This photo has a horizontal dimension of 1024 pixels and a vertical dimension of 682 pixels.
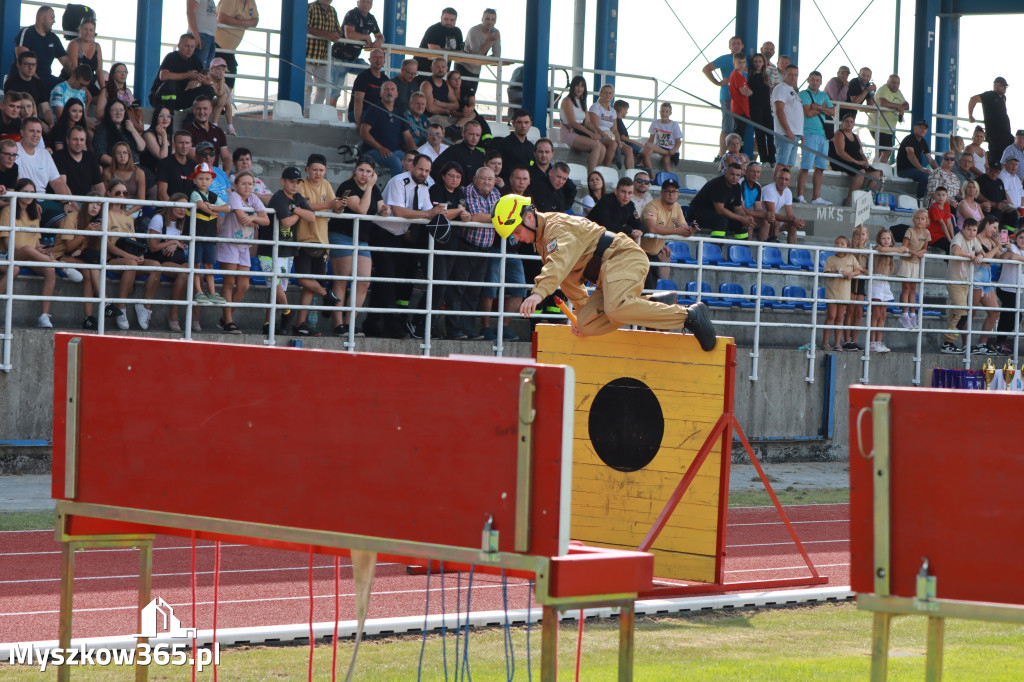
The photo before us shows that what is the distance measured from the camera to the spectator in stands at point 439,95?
17.7 meters

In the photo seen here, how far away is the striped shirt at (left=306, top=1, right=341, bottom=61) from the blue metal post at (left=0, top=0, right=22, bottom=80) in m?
4.44

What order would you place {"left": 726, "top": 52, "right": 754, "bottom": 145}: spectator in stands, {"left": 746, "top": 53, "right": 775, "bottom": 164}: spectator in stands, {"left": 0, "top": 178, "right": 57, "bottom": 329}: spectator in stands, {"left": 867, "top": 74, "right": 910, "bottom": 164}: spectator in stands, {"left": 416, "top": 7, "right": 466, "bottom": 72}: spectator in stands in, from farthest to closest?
1. {"left": 867, "top": 74, "right": 910, "bottom": 164}: spectator in stands
2. {"left": 726, "top": 52, "right": 754, "bottom": 145}: spectator in stands
3. {"left": 746, "top": 53, "right": 775, "bottom": 164}: spectator in stands
4. {"left": 416, "top": 7, "right": 466, "bottom": 72}: spectator in stands
5. {"left": 0, "top": 178, "right": 57, "bottom": 329}: spectator in stands

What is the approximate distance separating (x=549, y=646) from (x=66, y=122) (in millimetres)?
11047

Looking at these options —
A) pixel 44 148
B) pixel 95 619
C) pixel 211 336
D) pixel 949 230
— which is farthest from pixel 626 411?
pixel 949 230

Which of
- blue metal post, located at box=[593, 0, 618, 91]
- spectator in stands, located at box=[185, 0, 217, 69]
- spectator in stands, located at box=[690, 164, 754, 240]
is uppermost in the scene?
blue metal post, located at box=[593, 0, 618, 91]

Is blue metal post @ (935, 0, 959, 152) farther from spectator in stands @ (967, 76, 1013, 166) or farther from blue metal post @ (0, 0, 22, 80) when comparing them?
blue metal post @ (0, 0, 22, 80)

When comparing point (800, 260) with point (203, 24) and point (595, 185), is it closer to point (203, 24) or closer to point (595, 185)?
point (595, 185)

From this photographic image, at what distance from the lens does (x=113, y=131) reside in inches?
550

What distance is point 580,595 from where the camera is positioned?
4160mm

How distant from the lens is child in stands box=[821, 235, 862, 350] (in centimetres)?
1752

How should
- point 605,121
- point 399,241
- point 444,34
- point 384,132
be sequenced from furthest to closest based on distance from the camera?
Result: point 444,34, point 605,121, point 384,132, point 399,241

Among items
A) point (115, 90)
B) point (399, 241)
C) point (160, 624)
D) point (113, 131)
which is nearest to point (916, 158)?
point (399, 241)

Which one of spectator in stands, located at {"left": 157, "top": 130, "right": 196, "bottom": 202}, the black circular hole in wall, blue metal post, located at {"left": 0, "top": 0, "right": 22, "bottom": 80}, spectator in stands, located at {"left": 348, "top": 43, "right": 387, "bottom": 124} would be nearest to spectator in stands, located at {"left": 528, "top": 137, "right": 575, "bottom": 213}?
spectator in stands, located at {"left": 348, "top": 43, "right": 387, "bottom": 124}

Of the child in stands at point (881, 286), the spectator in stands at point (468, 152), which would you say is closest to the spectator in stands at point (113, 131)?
the spectator in stands at point (468, 152)
